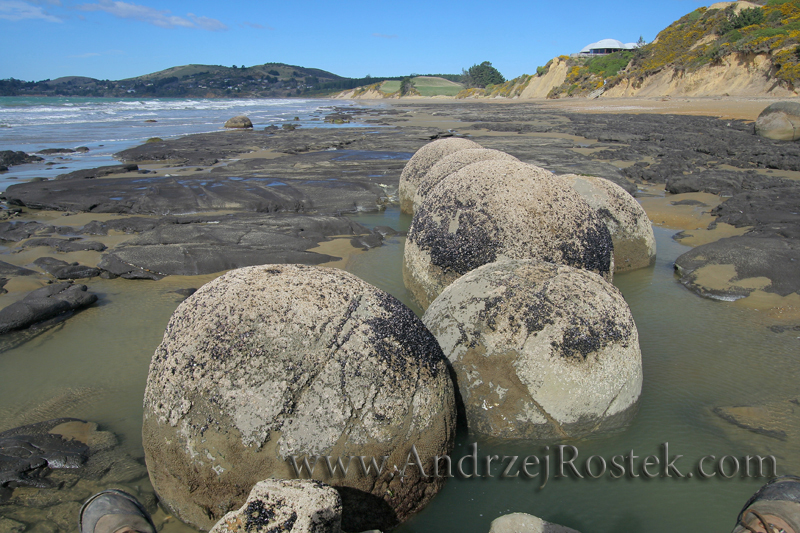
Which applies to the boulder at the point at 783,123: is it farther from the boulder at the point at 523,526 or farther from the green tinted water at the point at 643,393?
the boulder at the point at 523,526

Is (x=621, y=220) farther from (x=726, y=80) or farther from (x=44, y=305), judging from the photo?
(x=726, y=80)

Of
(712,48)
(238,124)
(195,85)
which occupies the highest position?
(195,85)

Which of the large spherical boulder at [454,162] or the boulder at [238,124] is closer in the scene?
the large spherical boulder at [454,162]

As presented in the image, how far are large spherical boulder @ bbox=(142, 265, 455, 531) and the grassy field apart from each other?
419 feet

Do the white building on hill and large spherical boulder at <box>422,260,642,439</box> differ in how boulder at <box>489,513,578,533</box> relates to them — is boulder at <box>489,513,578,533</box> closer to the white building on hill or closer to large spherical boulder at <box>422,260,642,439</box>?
large spherical boulder at <box>422,260,642,439</box>

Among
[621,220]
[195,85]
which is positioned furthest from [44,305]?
[195,85]

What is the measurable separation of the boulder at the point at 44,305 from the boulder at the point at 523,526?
5415mm

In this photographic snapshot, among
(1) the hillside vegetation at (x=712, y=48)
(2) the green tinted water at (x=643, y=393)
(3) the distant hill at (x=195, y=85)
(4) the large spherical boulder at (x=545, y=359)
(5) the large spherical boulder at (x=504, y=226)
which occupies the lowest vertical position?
(2) the green tinted water at (x=643, y=393)

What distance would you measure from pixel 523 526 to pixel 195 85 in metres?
182

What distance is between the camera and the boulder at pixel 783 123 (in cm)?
1867

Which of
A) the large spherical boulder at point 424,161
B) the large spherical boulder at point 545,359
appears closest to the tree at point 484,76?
the large spherical boulder at point 424,161

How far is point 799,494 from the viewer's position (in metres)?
2.34

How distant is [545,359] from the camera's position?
3.38m

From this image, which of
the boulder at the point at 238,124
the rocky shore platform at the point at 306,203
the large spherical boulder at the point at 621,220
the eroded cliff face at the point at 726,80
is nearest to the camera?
the large spherical boulder at the point at 621,220
